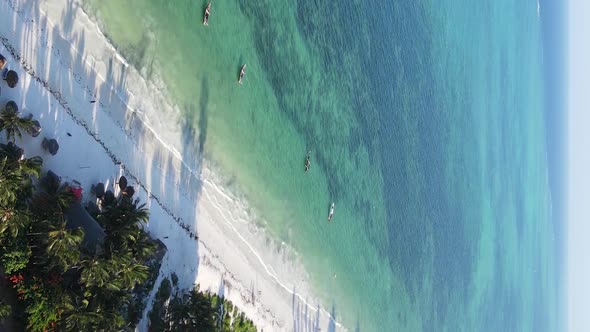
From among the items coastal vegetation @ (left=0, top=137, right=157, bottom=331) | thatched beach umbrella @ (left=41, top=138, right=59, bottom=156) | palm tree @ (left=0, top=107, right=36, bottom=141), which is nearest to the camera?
coastal vegetation @ (left=0, top=137, right=157, bottom=331)

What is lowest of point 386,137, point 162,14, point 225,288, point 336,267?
point 225,288

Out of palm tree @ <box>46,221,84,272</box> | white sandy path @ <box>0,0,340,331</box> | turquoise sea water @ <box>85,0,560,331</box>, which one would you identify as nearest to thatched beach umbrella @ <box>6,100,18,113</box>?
white sandy path @ <box>0,0,340,331</box>

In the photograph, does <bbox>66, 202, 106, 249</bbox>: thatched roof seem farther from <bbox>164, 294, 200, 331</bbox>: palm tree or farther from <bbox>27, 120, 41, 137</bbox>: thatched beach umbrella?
<bbox>164, 294, 200, 331</bbox>: palm tree

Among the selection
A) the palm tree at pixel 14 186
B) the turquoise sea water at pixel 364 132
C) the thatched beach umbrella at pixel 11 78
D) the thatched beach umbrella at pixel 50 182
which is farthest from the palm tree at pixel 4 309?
the turquoise sea water at pixel 364 132

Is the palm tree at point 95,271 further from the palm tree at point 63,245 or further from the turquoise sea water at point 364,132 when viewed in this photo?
the turquoise sea water at point 364,132

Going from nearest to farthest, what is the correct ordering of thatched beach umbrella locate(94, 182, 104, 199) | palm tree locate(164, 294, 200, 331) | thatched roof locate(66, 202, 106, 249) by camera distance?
1. thatched roof locate(66, 202, 106, 249)
2. thatched beach umbrella locate(94, 182, 104, 199)
3. palm tree locate(164, 294, 200, 331)

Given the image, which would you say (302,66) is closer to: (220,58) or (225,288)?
(220,58)

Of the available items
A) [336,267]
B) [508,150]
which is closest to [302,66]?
[336,267]
